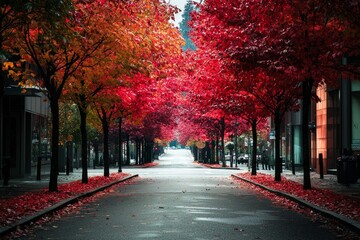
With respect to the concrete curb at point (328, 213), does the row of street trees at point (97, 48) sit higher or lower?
higher

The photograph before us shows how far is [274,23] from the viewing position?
755 inches

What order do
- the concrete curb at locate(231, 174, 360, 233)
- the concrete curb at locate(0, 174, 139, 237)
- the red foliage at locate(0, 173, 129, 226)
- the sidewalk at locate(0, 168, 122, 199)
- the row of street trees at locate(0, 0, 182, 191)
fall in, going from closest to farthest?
the concrete curb at locate(0, 174, 139, 237) < the concrete curb at locate(231, 174, 360, 233) < the red foliage at locate(0, 173, 129, 226) < the row of street trees at locate(0, 0, 182, 191) < the sidewalk at locate(0, 168, 122, 199)

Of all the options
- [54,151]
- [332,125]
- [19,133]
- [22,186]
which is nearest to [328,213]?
[54,151]

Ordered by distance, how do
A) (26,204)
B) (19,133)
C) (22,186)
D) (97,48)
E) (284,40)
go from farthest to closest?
(19,133) < (22,186) < (97,48) < (284,40) < (26,204)

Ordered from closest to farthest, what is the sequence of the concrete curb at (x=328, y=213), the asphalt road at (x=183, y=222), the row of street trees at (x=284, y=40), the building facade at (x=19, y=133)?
the asphalt road at (x=183, y=222) < the concrete curb at (x=328, y=213) < the row of street trees at (x=284, y=40) < the building facade at (x=19, y=133)

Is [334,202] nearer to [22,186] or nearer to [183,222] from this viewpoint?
[183,222]

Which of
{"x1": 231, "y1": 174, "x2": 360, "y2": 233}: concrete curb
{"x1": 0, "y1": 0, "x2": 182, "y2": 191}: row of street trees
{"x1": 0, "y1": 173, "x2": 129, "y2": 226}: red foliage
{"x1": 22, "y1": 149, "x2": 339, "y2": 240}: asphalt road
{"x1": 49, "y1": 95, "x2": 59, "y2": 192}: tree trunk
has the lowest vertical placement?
{"x1": 22, "y1": 149, "x2": 339, "y2": 240}: asphalt road

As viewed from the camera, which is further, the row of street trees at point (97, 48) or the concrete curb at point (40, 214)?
the row of street trees at point (97, 48)

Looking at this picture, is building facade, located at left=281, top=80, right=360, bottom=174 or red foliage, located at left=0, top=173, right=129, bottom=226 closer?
red foliage, located at left=0, top=173, right=129, bottom=226

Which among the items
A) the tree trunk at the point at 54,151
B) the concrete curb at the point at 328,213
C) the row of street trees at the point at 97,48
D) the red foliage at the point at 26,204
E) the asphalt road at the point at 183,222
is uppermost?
the row of street trees at the point at 97,48

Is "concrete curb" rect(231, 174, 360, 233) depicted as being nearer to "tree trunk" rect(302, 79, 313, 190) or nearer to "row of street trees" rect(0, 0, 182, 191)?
"tree trunk" rect(302, 79, 313, 190)

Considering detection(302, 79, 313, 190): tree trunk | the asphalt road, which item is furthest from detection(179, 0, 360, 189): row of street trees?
the asphalt road

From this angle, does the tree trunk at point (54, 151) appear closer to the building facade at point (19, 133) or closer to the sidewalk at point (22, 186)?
the sidewalk at point (22, 186)

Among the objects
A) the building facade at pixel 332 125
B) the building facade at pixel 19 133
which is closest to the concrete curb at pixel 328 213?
the building facade at pixel 332 125
